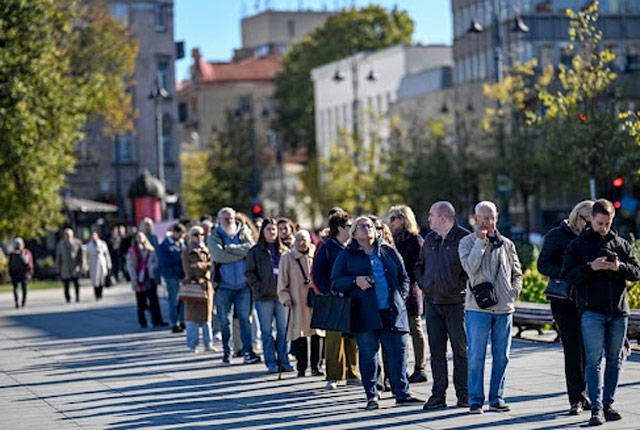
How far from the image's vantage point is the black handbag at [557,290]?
571 inches

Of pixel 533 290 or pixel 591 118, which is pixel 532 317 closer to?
pixel 533 290

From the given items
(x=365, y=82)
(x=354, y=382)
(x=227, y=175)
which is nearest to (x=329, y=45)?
(x=365, y=82)

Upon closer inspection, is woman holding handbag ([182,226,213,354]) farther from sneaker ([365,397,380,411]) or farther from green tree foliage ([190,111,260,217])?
green tree foliage ([190,111,260,217])

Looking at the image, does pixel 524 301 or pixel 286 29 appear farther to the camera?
pixel 286 29

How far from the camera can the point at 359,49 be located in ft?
349

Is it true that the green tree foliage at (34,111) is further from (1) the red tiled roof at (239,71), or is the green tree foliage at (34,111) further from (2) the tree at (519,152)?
(1) the red tiled roof at (239,71)

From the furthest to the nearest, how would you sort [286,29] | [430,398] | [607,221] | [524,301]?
[286,29] → [524,301] → [430,398] → [607,221]

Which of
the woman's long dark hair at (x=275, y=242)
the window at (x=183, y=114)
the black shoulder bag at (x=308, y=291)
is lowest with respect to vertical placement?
the black shoulder bag at (x=308, y=291)

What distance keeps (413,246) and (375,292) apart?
2.29 meters

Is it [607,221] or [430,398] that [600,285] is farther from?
[430,398]

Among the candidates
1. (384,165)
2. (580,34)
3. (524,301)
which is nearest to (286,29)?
(384,165)

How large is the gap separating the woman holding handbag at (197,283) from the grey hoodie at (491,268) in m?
8.83

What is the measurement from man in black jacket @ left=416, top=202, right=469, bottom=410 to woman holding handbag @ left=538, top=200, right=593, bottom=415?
961 mm

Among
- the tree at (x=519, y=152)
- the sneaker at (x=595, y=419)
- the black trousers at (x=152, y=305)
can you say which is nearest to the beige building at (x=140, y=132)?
the tree at (x=519, y=152)
